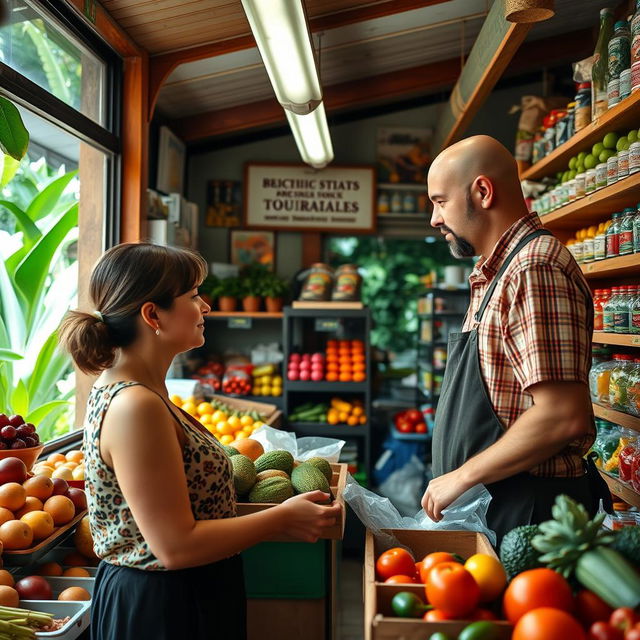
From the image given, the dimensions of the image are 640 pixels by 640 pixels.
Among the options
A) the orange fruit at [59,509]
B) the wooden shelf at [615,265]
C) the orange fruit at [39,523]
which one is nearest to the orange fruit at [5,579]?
the orange fruit at [39,523]

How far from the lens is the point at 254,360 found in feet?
19.0

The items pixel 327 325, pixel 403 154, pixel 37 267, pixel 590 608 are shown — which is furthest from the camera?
pixel 403 154

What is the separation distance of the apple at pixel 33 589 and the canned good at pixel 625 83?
9.23 feet

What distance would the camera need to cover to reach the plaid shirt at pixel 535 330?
5.24ft

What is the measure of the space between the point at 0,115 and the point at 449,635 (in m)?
2.12

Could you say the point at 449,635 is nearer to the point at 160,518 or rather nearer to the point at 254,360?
the point at 160,518

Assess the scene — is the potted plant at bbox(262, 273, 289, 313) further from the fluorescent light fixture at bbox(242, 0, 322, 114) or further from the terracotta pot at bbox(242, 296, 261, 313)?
the fluorescent light fixture at bbox(242, 0, 322, 114)

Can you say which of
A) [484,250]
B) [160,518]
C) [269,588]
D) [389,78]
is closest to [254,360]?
[389,78]

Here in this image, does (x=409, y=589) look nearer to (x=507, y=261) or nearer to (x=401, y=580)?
(x=401, y=580)

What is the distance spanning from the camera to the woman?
138cm

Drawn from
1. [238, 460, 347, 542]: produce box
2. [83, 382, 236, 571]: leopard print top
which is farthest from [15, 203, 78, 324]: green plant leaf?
[83, 382, 236, 571]: leopard print top

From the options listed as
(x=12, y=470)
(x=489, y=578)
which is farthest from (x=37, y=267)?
(x=489, y=578)

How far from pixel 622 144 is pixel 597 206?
38 centimetres

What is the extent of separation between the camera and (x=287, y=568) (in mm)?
2150
